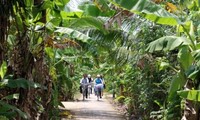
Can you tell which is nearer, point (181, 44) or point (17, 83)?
point (17, 83)

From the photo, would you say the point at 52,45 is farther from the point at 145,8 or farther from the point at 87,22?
the point at 145,8

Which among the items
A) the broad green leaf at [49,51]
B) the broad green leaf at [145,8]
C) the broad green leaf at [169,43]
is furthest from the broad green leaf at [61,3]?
the broad green leaf at [169,43]

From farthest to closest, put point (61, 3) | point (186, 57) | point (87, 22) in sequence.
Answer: point (186, 57)
point (87, 22)
point (61, 3)

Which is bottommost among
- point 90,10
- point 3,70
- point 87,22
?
point 3,70

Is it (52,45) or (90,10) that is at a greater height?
(90,10)

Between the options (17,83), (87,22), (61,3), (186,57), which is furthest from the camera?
(186,57)

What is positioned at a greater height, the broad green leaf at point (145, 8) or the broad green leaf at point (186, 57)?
the broad green leaf at point (145, 8)

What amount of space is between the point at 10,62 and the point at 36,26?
77 cm

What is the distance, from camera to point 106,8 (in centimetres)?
684

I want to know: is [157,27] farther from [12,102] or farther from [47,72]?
[12,102]

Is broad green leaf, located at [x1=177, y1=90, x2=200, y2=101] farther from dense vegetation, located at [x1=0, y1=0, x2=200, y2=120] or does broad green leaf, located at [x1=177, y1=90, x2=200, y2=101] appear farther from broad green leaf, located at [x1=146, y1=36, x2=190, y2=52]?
broad green leaf, located at [x1=146, y1=36, x2=190, y2=52]

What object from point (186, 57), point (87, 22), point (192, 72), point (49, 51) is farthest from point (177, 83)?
point (49, 51)

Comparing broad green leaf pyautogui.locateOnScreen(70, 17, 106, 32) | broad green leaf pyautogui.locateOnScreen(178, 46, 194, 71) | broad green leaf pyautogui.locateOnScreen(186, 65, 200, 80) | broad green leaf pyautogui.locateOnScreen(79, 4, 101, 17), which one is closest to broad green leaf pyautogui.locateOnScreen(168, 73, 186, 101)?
broad green leaf pyautogui.locateOnScreen(178, 46, 194, 71)

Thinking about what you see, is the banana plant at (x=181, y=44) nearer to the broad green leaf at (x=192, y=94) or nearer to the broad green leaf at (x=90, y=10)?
the broad green leaf at (x=192, y=94)
